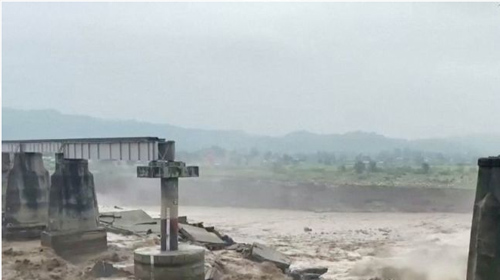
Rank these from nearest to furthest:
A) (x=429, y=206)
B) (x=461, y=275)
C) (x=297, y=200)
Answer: (x=461, y=275), (x=429, y=206), (x=297, y=200)

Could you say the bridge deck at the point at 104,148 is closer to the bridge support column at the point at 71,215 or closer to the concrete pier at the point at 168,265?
the bridge support column at the point at 71,215

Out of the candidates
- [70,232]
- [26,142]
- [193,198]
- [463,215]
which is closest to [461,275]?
[70,232]

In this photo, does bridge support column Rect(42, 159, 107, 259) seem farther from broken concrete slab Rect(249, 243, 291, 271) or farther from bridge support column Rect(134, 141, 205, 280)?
bridge support column Rect(134, 141, 205, 280)

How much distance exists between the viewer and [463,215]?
211 feet

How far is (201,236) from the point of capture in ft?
102

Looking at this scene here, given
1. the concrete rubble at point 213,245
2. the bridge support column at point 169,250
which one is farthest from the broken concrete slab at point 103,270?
the bridge support column at point 169,250

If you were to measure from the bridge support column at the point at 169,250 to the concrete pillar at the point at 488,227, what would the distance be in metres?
11.4

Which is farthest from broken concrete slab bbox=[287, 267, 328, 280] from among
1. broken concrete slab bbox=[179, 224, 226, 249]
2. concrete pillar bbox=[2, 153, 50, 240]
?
concrete pillar bbox=[2, 153, 50, 240]

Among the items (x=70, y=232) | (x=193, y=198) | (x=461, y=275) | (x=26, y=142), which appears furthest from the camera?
(x=193, y=198)

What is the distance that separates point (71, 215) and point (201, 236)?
7173 mm

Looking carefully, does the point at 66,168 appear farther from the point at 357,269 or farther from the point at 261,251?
the point at 357,269

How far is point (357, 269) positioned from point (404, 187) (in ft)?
177

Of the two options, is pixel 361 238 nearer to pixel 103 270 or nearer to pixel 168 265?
pixel 103 270

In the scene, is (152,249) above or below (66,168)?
below
